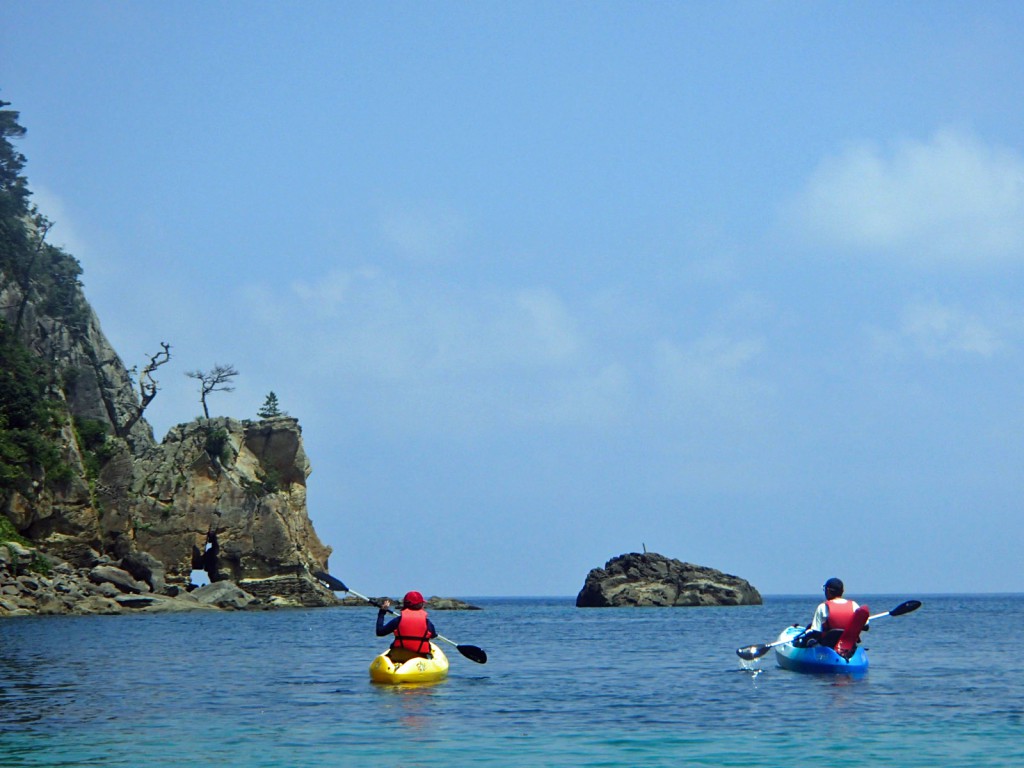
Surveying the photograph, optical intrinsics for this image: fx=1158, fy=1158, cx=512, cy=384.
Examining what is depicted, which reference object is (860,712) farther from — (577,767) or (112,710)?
(112,710)

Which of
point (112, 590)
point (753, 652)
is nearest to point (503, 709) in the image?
point (753, 652)

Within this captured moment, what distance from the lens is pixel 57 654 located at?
123ft

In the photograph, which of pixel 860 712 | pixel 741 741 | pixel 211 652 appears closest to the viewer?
pixel 741 741

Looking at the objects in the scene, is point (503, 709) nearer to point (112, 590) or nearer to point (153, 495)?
point (112, 590)

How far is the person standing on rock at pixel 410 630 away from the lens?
26.9 meters

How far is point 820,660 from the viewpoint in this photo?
94.0ft

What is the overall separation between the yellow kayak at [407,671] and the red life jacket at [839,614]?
962 centimetres

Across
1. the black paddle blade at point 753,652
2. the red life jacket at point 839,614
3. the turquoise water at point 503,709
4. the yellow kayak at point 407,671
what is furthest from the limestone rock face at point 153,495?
the red life jacket at point 839,614

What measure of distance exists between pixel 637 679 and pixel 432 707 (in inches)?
349

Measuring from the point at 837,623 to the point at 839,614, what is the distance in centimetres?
41

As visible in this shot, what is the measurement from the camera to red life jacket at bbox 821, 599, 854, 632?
27922 millimetres

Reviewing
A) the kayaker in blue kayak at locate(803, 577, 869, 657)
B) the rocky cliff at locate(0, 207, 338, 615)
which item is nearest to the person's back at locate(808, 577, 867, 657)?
the kayaker in blue kayak at locate(803, 577, 869, 657)

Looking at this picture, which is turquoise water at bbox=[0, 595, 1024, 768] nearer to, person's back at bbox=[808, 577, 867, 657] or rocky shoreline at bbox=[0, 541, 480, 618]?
person's back at bbox=[808, 577, 867, 657]

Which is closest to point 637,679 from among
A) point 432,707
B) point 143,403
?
point 432,707
